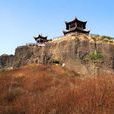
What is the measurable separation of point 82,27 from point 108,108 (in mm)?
58998

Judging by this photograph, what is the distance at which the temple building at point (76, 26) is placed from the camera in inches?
2458

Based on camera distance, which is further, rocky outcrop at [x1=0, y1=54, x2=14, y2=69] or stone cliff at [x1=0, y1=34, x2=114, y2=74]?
rocky outcrop at [x1=0, y1=54, x2=14, y2=69]

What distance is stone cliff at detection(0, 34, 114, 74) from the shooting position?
48312 mm

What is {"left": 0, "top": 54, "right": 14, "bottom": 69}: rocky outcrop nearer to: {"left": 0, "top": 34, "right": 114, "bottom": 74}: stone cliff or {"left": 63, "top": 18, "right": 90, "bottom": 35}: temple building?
{"left": 0, "top": 34, "right": 114, "bottom": 74}: stone cliff

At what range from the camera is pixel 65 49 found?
51.6 metres

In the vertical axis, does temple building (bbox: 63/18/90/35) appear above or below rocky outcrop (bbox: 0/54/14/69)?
above

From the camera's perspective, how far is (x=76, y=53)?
50.2 metres

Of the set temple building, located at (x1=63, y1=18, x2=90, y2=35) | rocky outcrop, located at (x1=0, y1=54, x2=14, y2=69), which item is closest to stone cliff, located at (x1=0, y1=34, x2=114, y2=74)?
rocky outcrop, located at (x1=0, y1=54, x2=14, y2=69)

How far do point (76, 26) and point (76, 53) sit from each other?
13.8m

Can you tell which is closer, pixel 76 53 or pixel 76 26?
pixel 76 53

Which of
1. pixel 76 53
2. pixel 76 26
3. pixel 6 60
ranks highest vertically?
pixel 76 26

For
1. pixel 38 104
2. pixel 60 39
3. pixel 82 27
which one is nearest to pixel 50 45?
pixel 60 39

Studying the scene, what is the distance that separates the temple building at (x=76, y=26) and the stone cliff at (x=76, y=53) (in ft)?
20.0

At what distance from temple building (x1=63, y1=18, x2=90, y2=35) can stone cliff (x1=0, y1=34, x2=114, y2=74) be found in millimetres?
6087
